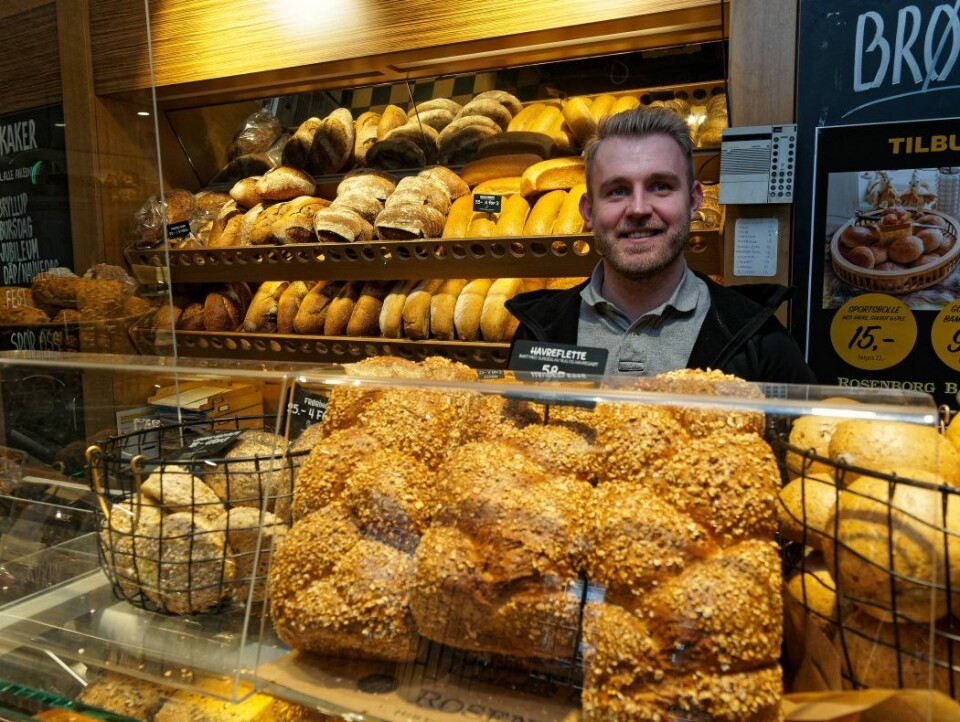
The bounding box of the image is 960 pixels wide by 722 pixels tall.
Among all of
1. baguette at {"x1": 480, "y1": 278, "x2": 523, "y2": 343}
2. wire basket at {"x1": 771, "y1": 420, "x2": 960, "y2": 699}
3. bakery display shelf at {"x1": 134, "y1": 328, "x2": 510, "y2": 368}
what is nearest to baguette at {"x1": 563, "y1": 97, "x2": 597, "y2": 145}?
baguette at {"x1": 480, "y1": 278, "x2": 523, "y2": 343}

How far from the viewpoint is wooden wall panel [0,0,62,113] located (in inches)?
94.8

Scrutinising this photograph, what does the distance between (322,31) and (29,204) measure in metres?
1.20

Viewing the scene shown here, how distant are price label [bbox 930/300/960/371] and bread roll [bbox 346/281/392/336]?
74.0 inches

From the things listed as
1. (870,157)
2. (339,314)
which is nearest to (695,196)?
(870,157)

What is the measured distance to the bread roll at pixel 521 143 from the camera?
271 cm

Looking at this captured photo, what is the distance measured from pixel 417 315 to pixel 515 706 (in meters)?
2.19

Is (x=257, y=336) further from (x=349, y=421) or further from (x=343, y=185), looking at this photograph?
(x=349, y=421)

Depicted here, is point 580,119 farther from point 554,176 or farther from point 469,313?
point 469,313

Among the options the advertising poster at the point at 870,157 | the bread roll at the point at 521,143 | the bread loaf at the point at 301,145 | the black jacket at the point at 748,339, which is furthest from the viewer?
the bread loaf at the point at 301,145

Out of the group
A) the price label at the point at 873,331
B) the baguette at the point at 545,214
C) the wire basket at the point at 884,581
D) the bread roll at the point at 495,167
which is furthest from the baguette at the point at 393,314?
the wire basket at the point at 884,581

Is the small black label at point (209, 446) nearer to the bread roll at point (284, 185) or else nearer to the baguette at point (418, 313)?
the baguette at point (418, 313)

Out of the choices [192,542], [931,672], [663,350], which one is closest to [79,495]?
[192,542]

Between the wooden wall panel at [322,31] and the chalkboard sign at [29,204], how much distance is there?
769 mm

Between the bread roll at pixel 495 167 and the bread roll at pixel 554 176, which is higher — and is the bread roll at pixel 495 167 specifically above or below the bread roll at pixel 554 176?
above
